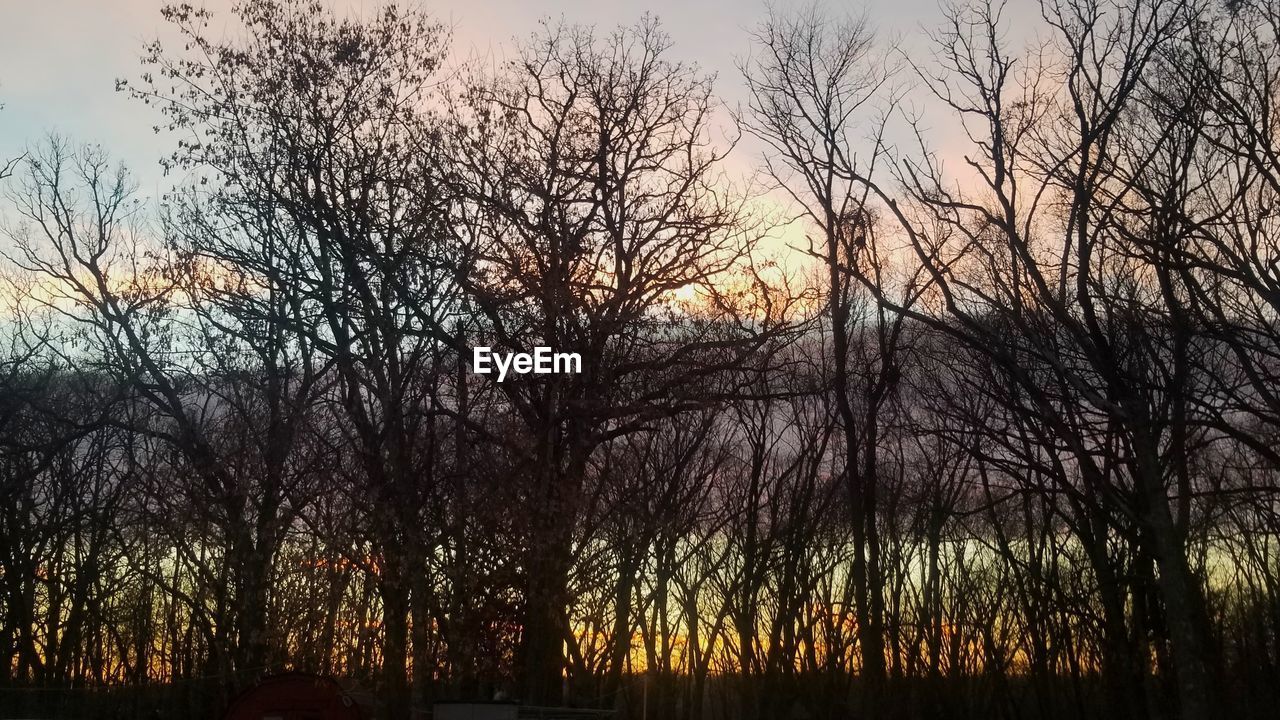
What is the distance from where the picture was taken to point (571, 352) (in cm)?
2022

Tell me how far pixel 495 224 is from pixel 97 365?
392 inches

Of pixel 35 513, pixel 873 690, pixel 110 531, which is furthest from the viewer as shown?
pixel 110 531

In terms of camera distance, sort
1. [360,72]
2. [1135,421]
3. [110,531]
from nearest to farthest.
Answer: [1135,421]
[360,72]
[110,531]

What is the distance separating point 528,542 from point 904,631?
2252cm

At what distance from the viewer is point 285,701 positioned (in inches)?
568

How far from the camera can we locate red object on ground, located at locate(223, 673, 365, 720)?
47.3ft

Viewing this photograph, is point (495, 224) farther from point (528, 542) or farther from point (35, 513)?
point (35, 513)

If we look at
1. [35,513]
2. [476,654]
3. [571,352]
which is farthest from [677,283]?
[35,513]

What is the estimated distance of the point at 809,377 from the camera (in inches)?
1222

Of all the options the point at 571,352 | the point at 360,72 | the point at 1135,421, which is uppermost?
the point at 360,72

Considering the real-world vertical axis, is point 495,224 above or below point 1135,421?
above

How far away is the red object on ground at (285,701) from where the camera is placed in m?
14.4

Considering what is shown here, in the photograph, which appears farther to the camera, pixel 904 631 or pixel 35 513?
pixel 904 631

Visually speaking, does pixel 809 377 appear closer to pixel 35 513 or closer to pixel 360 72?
pixel 360 72
